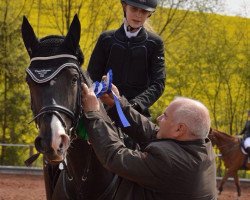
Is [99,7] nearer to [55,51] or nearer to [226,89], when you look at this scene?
[226,89]

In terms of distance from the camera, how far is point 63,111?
3352 millimetres

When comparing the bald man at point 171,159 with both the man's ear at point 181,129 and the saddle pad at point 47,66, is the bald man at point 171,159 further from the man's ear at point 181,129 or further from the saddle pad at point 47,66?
the saddle pad at point 47,66

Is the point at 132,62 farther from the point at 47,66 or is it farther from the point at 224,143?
the point at 224,143

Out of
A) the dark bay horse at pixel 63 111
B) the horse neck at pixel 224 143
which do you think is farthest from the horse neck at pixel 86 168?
the horse neck at pixel 224 143

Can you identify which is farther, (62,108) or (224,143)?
(224,143)

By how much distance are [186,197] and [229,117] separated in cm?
2442

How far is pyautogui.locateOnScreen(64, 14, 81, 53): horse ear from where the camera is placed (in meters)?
3.61

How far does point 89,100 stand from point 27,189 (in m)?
11.9

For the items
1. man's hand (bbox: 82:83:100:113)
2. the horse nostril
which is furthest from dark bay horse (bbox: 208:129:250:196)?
the horse nostril

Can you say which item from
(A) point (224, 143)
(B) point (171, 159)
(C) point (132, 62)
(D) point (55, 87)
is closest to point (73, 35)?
(D) point (55, 87)

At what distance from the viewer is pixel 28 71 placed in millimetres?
3502

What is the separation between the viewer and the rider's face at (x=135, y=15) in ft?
15.6

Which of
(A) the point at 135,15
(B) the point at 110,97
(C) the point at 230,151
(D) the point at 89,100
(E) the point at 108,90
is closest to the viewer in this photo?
(D) the point at 89,100

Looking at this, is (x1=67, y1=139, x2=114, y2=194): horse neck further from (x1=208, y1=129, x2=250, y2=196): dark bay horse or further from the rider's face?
(x1=208, y1=129, x2=250, y2=196): dark bay horse
